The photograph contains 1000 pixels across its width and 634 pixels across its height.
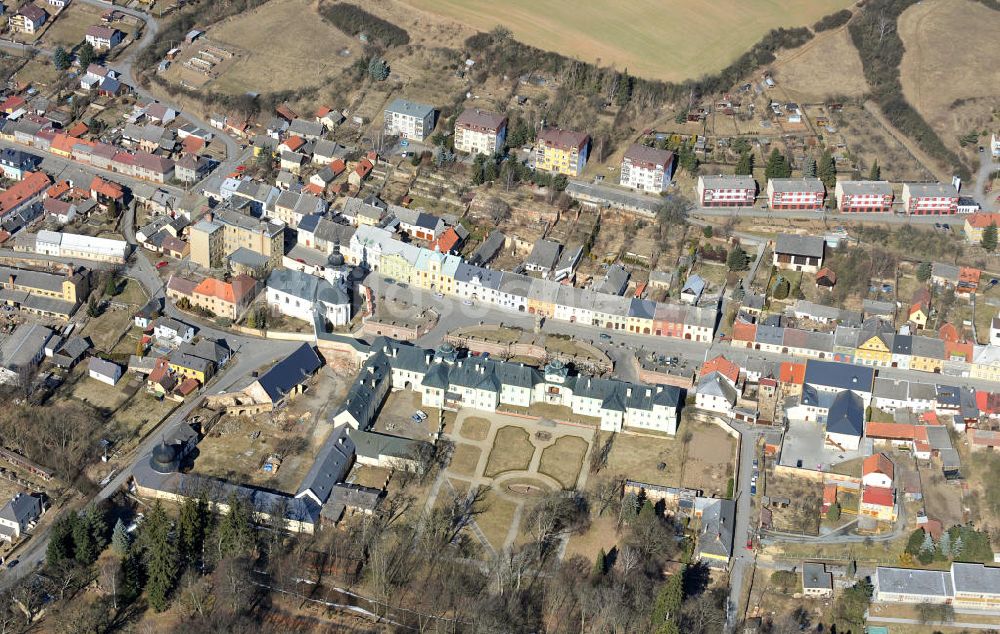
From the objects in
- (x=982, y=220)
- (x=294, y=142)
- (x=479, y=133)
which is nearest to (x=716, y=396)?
(x=982, y=220)

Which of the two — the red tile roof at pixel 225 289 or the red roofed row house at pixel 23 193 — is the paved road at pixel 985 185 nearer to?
the red tile roof at pixel 225 289

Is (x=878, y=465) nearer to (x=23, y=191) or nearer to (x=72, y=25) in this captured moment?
(x=23, y=191)

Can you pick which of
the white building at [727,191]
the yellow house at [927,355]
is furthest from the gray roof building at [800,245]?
the yellow house at [927,355]

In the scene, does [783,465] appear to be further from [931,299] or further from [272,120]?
[272,120]

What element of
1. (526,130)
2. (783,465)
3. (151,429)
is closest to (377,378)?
(151,429)

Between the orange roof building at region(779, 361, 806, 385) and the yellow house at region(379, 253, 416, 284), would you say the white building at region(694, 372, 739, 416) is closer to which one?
the orange roof building at region(779, 361, 806, 385)

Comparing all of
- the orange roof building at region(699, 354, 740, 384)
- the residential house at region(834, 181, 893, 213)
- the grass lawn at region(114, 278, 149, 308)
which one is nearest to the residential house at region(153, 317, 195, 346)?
the grass lawn at region(114, 278, 149, 308)
